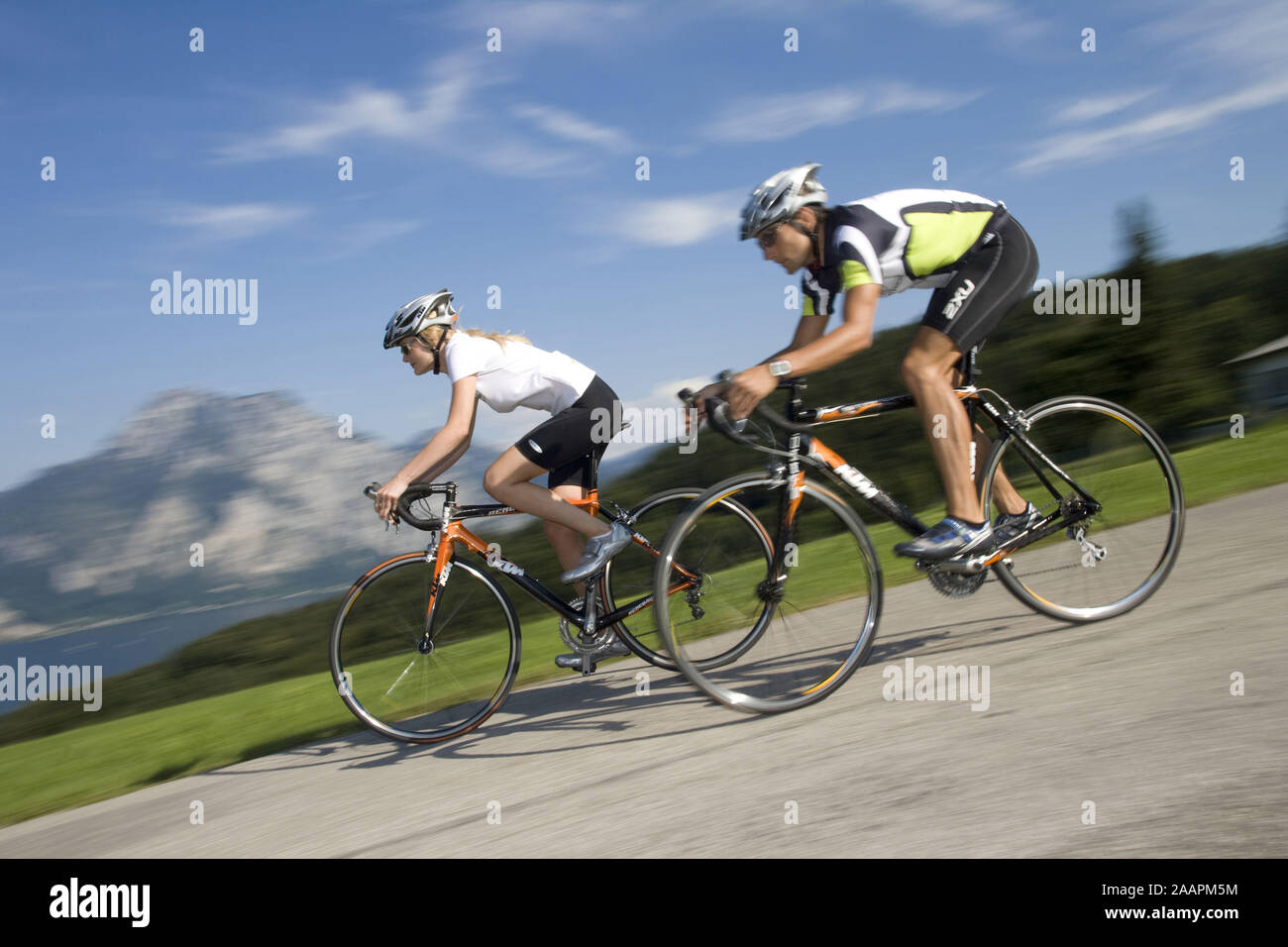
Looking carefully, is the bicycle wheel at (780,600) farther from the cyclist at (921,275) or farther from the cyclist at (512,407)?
the cyclist at (512,407)

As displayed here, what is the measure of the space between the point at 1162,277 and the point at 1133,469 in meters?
45.7

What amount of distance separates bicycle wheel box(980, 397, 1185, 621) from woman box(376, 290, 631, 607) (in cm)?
203

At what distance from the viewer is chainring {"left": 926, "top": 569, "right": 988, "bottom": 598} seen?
4.53 meters

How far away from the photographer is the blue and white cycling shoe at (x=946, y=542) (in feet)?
14.5

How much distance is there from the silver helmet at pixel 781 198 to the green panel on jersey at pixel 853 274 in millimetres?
366

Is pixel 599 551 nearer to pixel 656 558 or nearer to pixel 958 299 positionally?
pixel 656 558

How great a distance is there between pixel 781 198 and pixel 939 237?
2.43ft

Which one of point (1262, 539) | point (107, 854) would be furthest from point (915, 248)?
point (107, 854)

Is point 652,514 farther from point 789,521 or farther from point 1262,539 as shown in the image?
point 1262,539

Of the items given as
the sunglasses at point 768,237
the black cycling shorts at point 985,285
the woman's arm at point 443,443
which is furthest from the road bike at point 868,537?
the woman's arm at point 443,443

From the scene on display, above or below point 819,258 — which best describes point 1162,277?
above

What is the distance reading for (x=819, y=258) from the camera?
459cm

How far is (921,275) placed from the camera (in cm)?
448

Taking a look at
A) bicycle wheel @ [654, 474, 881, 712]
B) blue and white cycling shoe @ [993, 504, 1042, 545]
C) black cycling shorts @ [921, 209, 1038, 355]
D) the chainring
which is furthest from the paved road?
black cycling shorts @ [921, 209, 1038, 355]
